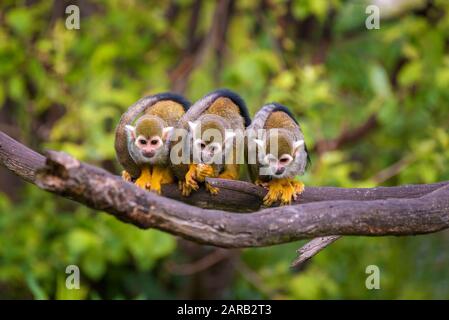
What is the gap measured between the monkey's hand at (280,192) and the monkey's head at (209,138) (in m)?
0.37

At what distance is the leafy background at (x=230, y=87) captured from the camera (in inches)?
299

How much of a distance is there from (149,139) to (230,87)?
3532 millimetres

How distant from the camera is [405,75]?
7918mm

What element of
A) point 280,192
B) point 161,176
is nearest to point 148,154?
point 161,176

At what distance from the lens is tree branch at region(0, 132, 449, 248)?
10.1 ft

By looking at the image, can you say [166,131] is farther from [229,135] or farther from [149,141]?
[229,135]

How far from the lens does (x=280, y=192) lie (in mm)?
4473

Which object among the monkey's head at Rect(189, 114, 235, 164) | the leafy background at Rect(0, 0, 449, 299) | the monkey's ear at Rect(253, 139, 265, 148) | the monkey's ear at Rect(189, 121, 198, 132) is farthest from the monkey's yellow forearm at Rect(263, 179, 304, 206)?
the leafy background at Rect(0, 0, 449, 299)

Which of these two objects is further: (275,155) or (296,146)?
(296,146)

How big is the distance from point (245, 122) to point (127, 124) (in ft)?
2.68

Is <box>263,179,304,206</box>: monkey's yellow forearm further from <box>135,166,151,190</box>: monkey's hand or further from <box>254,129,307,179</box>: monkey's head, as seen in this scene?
<box>135,166,151,190</box>: monkey's hand

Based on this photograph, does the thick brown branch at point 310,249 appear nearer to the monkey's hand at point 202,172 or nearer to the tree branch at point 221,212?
the tree branch at point 221,212

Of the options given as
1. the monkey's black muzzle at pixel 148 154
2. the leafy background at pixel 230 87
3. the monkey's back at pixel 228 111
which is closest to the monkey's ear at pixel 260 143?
the monkey's back at pixel 228 111

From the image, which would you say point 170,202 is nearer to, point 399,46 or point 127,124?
point 127,124
